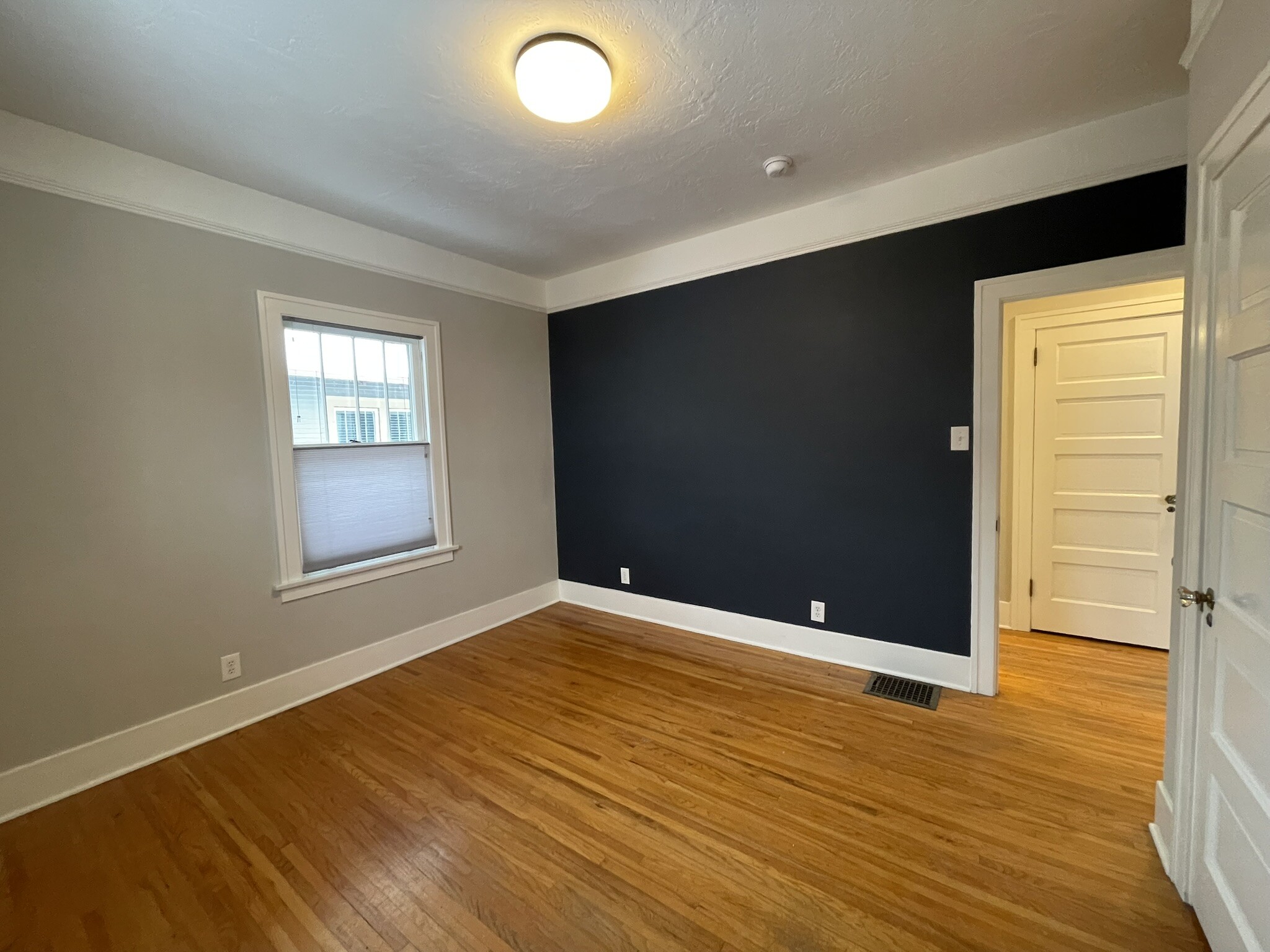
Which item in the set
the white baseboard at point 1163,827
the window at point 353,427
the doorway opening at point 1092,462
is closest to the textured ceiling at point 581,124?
the window at point 353,427

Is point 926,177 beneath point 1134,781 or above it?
above

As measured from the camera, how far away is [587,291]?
12.6ft

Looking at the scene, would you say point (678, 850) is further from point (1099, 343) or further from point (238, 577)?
point (1099, 343)

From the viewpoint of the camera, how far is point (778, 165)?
235 cm

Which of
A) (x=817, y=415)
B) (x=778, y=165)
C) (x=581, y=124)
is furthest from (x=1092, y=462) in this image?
(x=581, y=124)

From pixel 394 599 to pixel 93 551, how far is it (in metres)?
1.39

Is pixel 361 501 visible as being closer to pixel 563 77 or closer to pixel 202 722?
pixel 202 722

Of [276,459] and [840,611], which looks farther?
[840,611]

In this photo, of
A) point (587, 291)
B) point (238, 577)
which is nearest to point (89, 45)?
point (238, 577)

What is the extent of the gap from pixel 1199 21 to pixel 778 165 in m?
1.34

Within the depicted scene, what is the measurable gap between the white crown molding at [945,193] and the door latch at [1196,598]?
1.80 metres

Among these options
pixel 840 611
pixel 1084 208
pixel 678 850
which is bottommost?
pixel 678 850

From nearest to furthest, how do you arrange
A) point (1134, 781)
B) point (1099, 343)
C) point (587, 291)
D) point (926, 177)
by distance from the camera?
1. point (1134, 781)
2. point (926, 177)
3. point (1099, 343)
4. point (587, 291)

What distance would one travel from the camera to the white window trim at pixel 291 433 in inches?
102
